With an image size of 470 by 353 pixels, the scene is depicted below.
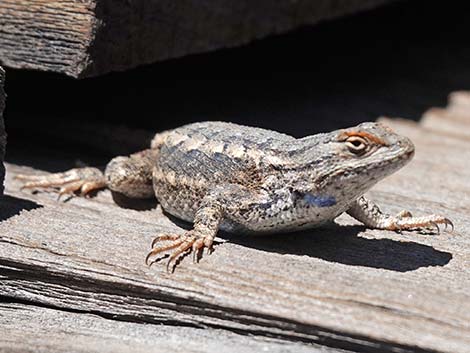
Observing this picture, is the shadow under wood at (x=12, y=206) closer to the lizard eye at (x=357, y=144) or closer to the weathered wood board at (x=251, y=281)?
the weathered wood board at (x=251, y=281)

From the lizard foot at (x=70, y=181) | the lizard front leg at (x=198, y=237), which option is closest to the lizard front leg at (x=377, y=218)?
the lizard front leg at (x=198, y=237)

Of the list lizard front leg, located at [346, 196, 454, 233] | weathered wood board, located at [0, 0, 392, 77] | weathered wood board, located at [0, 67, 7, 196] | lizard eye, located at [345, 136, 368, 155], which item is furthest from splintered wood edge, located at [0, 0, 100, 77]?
lizard front leg, located at [346, 196, 454, 233]

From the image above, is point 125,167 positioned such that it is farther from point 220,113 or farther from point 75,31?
point 220,113

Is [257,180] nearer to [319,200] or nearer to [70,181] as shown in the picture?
[319,200]

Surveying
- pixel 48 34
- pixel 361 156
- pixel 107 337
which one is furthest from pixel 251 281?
pixel 48 34

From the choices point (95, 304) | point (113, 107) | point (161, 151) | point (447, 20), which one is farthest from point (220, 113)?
point (447, 20)
